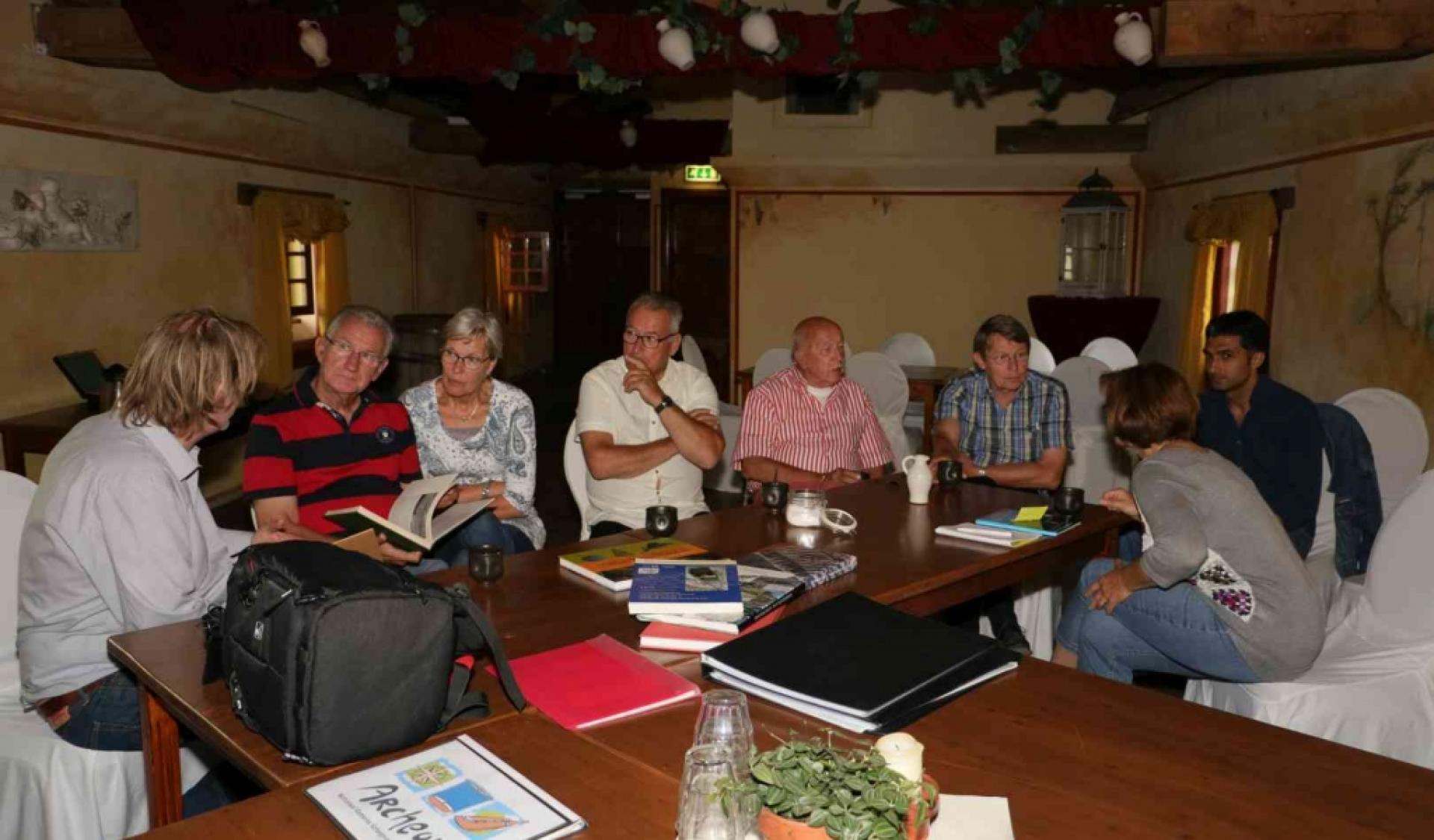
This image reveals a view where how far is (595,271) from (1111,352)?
8.64 meters

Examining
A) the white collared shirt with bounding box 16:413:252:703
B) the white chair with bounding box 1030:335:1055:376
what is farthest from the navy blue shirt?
the white collared shirt with bounding box 16:413:252:703

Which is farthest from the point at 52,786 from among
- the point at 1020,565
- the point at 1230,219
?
the point at 1230,219

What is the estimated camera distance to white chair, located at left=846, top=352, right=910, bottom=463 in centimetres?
536

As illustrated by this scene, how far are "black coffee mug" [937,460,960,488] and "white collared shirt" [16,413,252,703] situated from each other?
219 cm

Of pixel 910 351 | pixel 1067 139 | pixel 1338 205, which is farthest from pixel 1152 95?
pixel 910 351

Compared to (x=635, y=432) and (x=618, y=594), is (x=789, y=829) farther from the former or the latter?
(x=635, y=432)

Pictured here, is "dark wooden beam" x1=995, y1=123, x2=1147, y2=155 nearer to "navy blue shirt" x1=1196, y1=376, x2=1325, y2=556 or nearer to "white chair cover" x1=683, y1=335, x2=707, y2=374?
"white chair cover" x1=683, y1=335, x2=707, y2=374

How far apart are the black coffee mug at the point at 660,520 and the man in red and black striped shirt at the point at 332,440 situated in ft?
2.92

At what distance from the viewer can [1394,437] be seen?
12.6 feet

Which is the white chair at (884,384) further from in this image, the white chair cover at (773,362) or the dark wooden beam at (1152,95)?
the dark wooden beam at (1152,95)

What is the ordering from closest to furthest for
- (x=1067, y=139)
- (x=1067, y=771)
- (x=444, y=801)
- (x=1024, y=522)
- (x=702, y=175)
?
(x=444, y=801), (x=1067, y=771), (x=1024, y=522), (x=1067, y=139), (x=702, y=175)

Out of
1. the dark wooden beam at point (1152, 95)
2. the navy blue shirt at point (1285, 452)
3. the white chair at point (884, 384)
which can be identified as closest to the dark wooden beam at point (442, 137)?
the dark wooden beam at point (1152, 95)

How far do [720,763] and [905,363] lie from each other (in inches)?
270

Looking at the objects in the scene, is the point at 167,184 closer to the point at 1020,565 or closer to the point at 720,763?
the point at 1020,565
